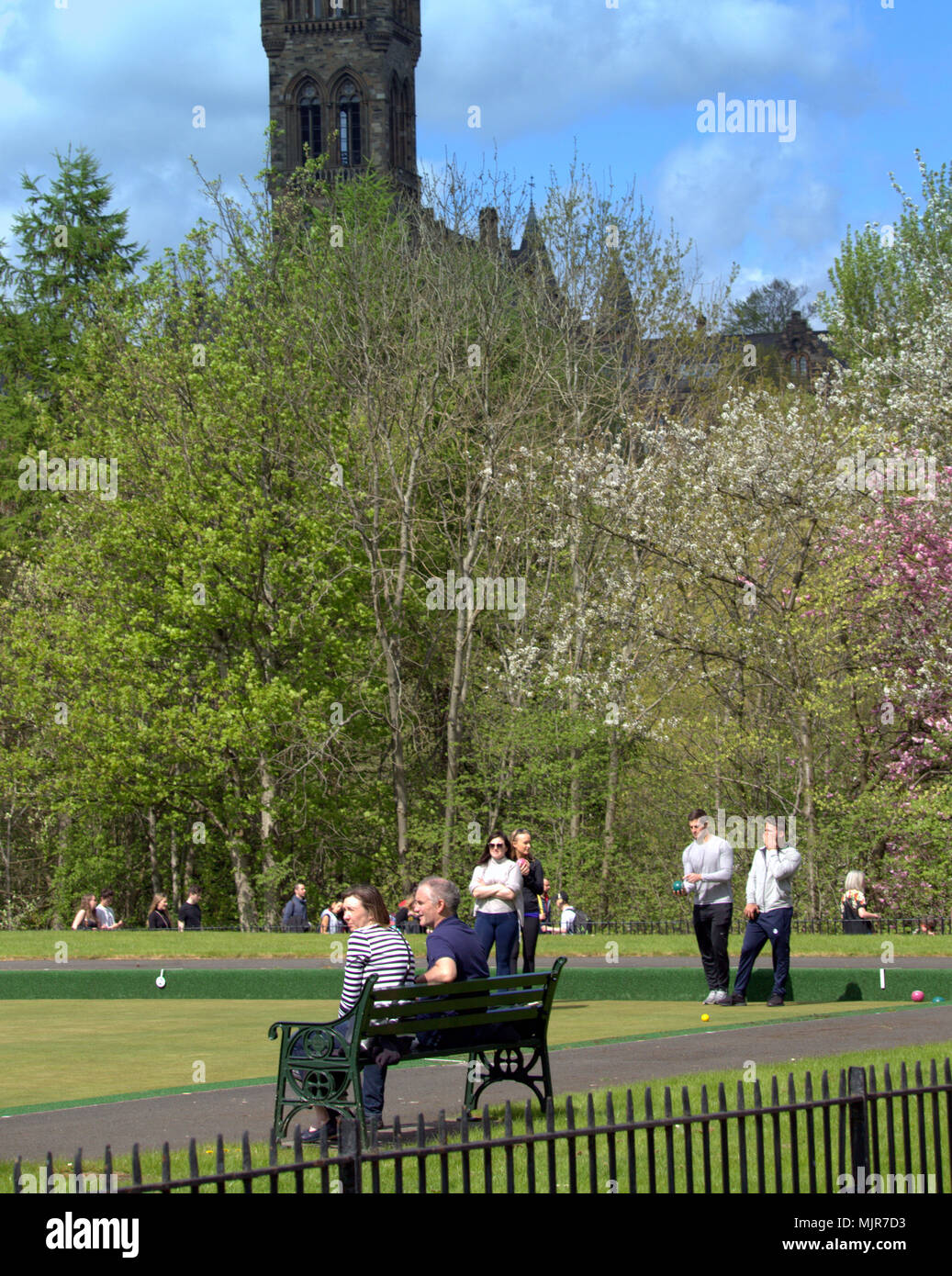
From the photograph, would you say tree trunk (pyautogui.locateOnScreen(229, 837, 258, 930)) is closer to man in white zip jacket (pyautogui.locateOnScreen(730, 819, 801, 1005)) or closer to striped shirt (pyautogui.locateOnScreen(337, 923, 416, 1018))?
Answer: man in white zip jacket (pyautogui.locateOnScreen(730, 819, 801, 1005))

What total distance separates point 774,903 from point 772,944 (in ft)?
1.44

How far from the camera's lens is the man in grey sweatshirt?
15.7 m

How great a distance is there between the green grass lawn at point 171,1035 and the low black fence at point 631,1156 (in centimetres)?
349

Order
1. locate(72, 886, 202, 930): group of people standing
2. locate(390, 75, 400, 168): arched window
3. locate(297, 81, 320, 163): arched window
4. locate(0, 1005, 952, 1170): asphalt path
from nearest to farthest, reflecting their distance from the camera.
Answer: locate(0, 1005, 952, 1170): asphalt path < locate(72, 886, 202, 930): group of people standing < locate(390, 75, 400, 168): arched window < locate(297, 81, 320, 163): arched window

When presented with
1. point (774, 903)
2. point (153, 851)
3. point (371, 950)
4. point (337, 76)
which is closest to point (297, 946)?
point (774, 903)

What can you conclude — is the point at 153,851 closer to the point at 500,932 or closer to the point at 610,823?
the point at 610,823

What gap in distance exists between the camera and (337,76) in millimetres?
98500

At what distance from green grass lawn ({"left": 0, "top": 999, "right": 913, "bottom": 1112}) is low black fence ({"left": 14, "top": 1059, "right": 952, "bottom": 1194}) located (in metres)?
3.49

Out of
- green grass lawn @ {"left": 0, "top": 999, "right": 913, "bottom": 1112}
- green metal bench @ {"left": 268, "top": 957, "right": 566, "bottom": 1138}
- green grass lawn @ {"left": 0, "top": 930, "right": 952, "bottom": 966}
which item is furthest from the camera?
green grass lawn @ {"left": 0, "top": 930, "right": 952, "bottom": 966}

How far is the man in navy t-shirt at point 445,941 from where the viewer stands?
9312mm

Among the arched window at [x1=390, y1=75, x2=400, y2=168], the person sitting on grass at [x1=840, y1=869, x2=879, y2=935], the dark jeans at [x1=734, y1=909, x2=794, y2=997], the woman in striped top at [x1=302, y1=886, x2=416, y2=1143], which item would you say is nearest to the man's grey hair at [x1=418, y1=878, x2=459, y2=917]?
the woman in striped top at [x1=302, y1=886, x2=416, y2=1143]

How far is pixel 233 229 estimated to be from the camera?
39.6 metres
